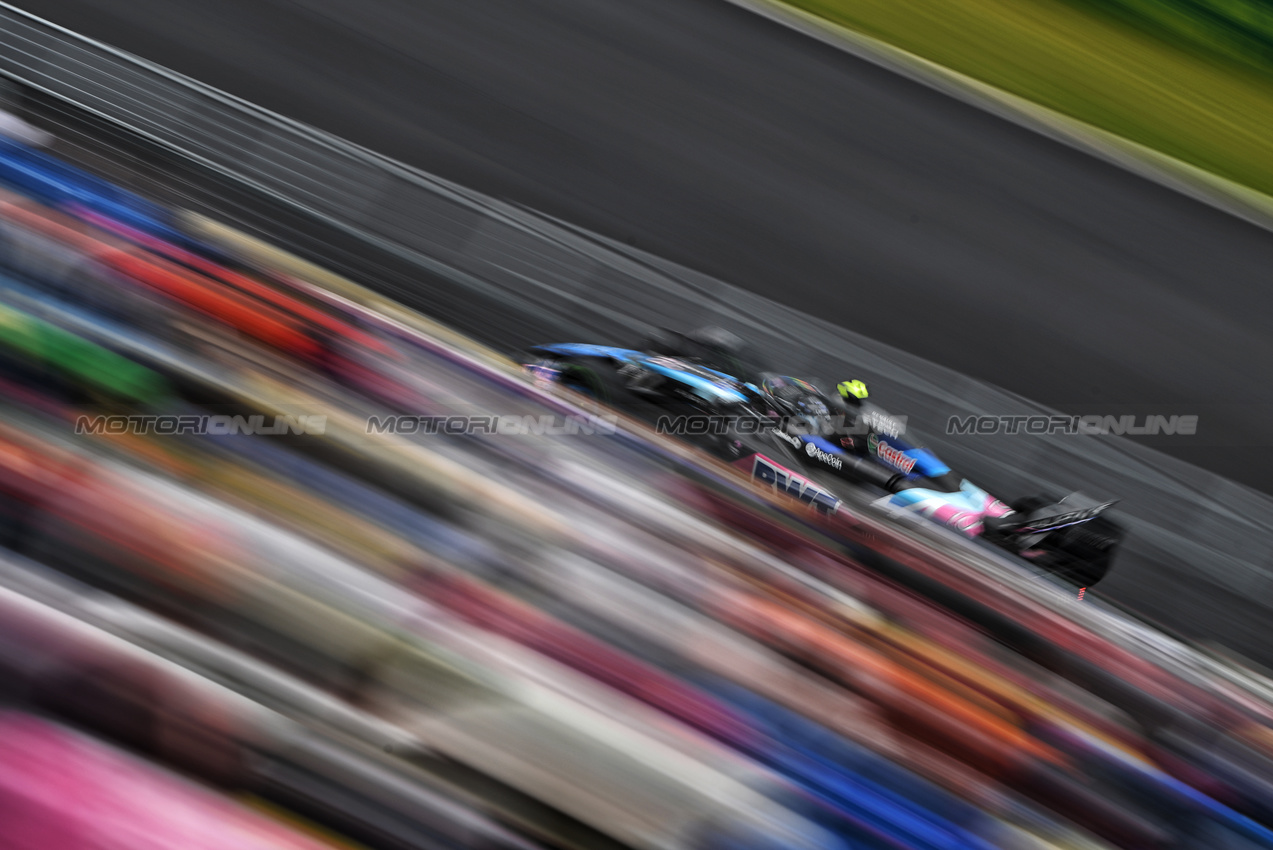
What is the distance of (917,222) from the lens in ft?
26.5

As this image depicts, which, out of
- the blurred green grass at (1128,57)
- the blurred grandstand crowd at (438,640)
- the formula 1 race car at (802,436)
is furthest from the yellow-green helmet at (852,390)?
the blurred green grass at (1128,57)

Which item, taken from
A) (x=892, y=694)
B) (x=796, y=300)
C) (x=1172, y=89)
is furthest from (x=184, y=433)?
(x=1172, y=89)

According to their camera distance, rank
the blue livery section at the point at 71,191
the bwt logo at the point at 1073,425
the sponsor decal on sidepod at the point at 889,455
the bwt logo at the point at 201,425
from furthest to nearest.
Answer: the bwt logo at the point at 1073,425 → the sponsor decal on sidepod at the point at 889,455 → the blue livery section at the point at 71,191 → the bwt logo at the point at 201,425

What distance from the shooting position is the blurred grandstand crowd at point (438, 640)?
2.24 metres

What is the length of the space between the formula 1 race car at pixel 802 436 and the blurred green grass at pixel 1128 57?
4.65m

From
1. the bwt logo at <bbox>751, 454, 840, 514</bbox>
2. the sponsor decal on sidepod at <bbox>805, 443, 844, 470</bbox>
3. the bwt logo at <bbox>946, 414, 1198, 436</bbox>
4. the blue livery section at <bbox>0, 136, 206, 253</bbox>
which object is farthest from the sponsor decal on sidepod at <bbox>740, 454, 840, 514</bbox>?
the blue livery section at <bbox>0, 136, 206, 253</bbox>

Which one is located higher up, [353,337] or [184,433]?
[353,337]

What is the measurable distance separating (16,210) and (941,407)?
18.1 feet

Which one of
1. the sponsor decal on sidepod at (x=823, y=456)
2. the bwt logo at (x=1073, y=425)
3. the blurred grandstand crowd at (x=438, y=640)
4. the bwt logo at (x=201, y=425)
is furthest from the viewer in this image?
the bwt logo at (x=1073, y=425)

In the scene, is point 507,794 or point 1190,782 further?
point 1190,782

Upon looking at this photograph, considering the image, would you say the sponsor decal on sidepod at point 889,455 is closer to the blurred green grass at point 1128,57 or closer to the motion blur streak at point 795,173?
the motion blur streak at point 795,173

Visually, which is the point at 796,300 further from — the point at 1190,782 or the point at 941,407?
the point at 1190,782

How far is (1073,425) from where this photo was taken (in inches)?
287

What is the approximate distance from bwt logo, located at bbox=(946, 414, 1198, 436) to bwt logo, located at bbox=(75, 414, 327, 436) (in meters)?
4.88
